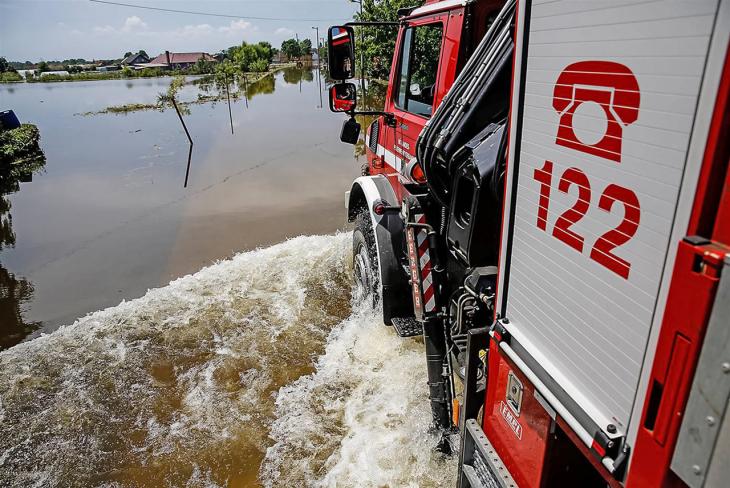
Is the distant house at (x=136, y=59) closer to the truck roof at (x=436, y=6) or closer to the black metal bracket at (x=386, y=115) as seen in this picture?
the black metal bracket at (x=386, y=115)

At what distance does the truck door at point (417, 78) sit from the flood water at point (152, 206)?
13.3ft

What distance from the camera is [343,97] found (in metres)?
4.04

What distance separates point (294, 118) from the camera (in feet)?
71.2

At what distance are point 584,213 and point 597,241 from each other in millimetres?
97

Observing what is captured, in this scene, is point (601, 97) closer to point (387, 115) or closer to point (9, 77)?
point (387, 115)

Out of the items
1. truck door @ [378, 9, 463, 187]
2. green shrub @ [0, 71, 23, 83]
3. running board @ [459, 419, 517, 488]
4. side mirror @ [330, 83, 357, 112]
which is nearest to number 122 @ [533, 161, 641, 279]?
running board @ [459, 419, 517, 488]

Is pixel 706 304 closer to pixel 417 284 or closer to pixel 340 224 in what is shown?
pixel 417 284

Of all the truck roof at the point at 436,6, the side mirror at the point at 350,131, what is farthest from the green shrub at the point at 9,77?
the truck roof at the point at 436,6

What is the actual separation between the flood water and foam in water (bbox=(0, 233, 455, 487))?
1330 mm

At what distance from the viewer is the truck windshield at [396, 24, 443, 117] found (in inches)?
136

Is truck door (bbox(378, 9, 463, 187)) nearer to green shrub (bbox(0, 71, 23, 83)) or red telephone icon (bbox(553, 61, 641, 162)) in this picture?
red telephone icon (bbox(553, 61, 641, 162))

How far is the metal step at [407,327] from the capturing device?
11.7 ft

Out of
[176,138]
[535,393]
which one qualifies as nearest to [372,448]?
[535,393]

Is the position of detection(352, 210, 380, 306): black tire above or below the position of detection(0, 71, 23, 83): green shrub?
below
